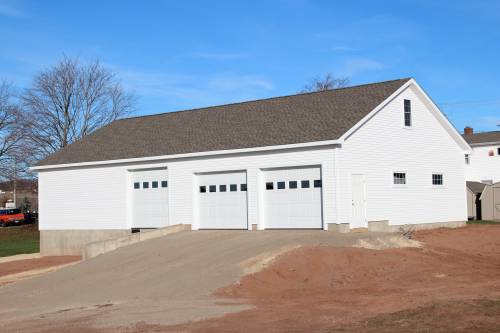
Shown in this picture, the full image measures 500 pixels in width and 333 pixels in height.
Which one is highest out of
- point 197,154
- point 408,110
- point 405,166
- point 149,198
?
point 408,110

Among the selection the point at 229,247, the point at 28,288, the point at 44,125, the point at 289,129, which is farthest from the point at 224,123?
the point at 44,125

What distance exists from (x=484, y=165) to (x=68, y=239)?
120 ft

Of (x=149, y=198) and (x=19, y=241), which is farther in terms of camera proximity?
(x=19, y=241)

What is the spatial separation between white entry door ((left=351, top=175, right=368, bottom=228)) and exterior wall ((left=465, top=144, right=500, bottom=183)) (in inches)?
1277

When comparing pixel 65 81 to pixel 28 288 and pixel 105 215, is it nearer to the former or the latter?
pixel 105 215

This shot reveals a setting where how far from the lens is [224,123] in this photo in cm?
3050

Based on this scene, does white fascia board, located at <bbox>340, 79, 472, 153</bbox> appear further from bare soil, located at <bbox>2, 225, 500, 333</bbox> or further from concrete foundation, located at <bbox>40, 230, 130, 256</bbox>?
concrete foundation, located at <bbox>40, 230, 130, 256</bbox>

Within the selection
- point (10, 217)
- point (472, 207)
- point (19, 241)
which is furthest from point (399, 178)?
point (10, 217)

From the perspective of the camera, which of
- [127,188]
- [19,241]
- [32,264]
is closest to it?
[32,264]

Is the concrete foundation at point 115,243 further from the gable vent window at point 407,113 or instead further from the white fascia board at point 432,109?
the gable vent window at point 407,113

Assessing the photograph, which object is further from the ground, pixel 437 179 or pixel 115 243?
pixel 437 179

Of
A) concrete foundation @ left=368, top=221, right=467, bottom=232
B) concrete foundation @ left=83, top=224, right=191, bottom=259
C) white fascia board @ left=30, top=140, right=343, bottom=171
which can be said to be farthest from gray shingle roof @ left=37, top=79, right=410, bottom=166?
concrete foundation @ left=83, top=224, right=191, bottom=259

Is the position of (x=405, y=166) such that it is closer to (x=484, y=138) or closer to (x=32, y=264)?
(x=32, y=264)

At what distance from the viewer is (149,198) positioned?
2984 cm
